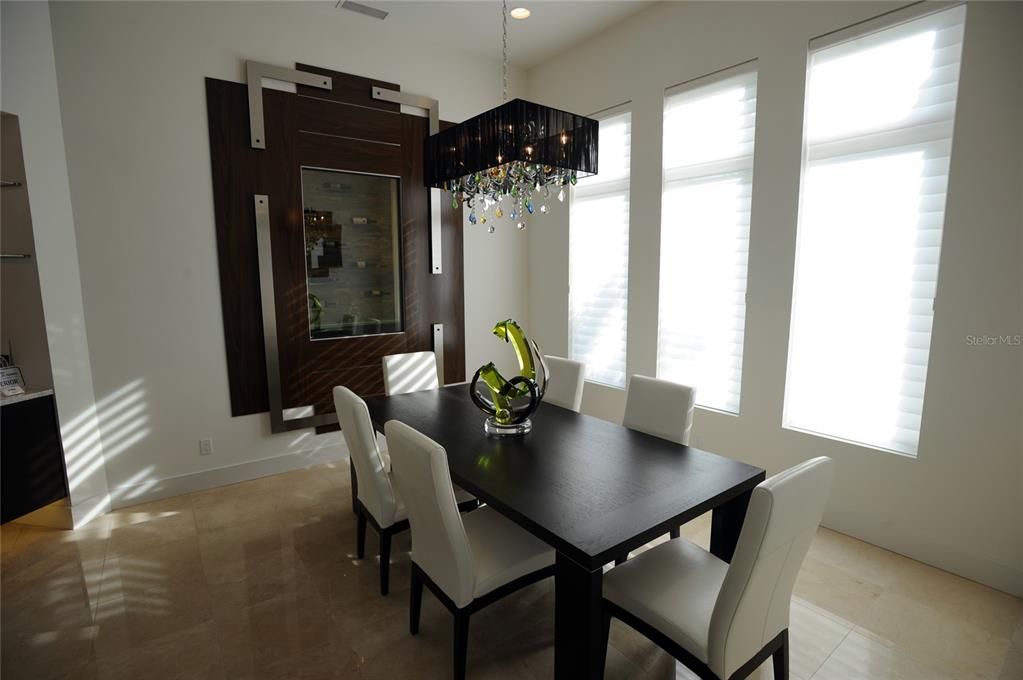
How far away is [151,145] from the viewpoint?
313 centimetres

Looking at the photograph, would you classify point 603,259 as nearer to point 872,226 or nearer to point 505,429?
point 872,226

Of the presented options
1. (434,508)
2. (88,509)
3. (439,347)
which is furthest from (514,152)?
(88,509)

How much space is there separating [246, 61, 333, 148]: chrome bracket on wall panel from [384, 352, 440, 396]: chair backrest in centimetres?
179

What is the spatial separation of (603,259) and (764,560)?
3261mm

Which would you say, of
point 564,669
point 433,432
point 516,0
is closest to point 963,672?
point 564,669

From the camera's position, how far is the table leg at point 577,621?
147cm

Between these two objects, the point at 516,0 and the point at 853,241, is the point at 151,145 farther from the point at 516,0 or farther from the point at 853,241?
the point at 853,241

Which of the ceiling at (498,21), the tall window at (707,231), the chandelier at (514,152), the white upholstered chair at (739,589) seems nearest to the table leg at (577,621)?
the white upholstered chair at (739,589)

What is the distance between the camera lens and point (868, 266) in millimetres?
2744

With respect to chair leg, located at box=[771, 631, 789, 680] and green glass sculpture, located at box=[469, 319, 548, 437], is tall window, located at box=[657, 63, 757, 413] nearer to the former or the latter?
green glass sculpture, located at box=[469, 319, 548, 437]

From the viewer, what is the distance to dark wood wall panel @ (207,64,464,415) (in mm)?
3418

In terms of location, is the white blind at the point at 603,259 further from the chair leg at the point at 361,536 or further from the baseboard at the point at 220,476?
the baseboard at the point at 220,476

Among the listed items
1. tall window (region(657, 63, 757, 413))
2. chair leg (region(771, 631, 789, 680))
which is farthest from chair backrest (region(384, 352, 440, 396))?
chair leg (region(771, 631, 789, 680))

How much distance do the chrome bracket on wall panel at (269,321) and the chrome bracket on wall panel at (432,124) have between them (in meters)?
1.26
